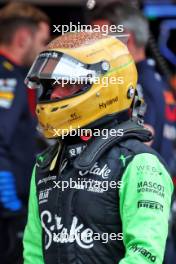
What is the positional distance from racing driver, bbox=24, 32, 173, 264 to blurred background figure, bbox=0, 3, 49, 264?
1.53 meters

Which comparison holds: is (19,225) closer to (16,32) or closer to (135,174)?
(16,32)

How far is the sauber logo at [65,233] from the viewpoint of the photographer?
266 cm

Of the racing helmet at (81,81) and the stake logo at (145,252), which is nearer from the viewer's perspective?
the stake logo at (145,252)

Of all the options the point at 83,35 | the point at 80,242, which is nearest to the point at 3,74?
the point at 83,35

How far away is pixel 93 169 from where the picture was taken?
271 centimetres

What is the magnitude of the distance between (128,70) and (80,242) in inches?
25.0

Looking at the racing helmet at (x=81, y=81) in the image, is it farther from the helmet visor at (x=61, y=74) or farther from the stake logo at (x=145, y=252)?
the stake logo at (x=145, y=252)

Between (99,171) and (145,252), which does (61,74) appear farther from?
(145,252)

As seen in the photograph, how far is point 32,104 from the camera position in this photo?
197 inches

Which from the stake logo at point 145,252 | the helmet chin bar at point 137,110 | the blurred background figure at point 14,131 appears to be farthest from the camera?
the blurred background figure at point 14,131

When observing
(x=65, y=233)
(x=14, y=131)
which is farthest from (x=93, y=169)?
(x=14, y=131)

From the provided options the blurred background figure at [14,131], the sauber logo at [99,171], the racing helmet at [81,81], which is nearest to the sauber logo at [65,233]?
the sauber logo at [99,171]

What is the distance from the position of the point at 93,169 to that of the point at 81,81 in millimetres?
316

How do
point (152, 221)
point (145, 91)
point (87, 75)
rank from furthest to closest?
point (145, 91) → point (87, 75) → point (152, 221)
